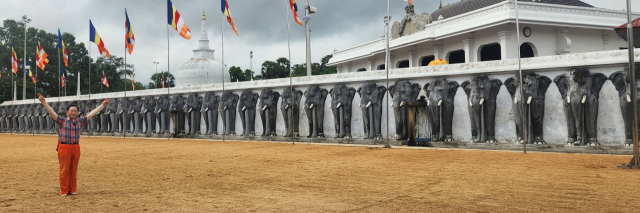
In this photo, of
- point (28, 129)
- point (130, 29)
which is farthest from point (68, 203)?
point (28, 129)

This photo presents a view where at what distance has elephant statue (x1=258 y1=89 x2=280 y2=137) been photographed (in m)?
21.2

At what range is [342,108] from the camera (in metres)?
18.9

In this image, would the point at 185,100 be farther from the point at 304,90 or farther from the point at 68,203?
the point at 68,203

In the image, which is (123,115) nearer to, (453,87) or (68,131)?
(453,87)

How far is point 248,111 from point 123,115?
10.9 meters

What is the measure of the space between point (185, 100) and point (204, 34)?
1056 inches

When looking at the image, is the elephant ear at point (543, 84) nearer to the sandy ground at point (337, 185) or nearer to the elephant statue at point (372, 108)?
the sandy ground at point (337, 185)

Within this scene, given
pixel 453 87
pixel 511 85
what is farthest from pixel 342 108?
pixel 511 85

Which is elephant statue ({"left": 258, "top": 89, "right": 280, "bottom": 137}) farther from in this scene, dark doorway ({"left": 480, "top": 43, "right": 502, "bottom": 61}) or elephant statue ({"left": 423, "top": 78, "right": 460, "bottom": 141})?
dark doorway ({"left": 480, "top": 43, "right": 502, "bottom": 61})

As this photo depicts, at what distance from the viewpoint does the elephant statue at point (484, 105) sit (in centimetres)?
1508

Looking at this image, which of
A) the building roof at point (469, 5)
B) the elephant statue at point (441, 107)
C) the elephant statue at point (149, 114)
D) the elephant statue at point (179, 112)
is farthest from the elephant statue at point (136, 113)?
the building roof at point (469, 5)

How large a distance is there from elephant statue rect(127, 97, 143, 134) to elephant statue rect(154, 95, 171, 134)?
6.58 feet

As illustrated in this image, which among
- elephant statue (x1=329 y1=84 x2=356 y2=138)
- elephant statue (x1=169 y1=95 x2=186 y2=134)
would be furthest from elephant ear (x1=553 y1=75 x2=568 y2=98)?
elephant statue (x1=169 y1=95 x2=186 y2=134)

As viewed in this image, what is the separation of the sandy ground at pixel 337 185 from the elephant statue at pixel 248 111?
9520mm
